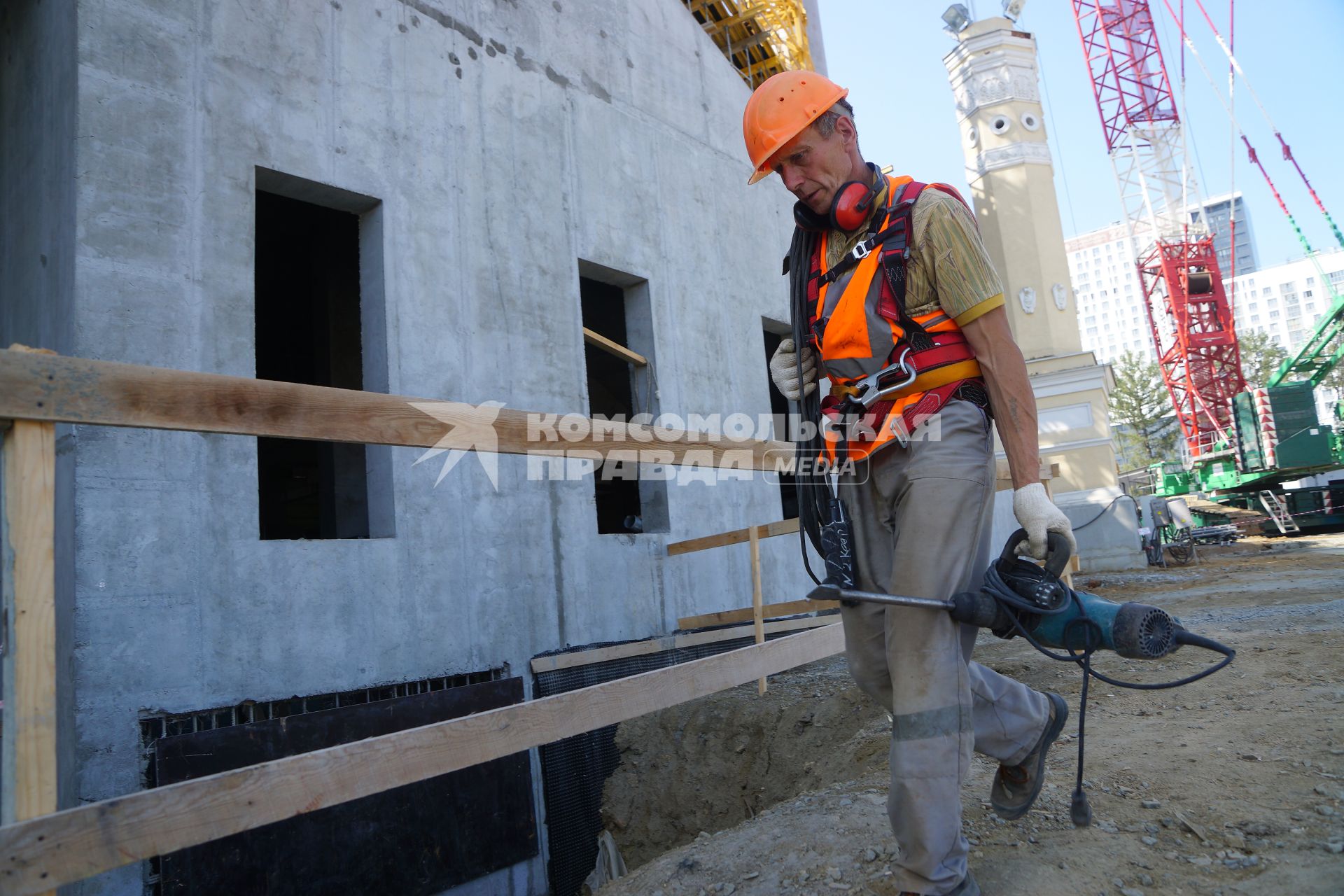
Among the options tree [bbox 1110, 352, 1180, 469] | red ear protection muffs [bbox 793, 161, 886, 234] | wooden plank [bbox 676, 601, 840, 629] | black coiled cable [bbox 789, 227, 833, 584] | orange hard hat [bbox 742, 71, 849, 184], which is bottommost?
wooden plank [bbox 676, 601, 840, 629]

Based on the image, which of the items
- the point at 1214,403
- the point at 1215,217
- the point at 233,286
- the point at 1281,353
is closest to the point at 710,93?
the point at 233,286

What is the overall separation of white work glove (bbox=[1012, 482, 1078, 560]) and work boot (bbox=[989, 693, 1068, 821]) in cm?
57

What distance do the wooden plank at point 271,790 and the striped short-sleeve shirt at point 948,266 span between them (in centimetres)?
148

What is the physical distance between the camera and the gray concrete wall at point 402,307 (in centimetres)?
419

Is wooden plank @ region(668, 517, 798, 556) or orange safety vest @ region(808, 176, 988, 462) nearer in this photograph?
orange safety vest @ region(808, 176, 988, 462)

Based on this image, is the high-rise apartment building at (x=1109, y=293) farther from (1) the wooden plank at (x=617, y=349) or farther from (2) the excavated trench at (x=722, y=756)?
(2) the excavated trench at (x=722, y=756)

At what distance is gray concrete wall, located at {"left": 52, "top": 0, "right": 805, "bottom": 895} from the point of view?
165 inches

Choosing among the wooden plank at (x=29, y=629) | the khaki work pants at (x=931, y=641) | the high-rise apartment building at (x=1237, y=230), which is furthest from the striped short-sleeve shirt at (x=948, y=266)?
the high-rise apartment building at (x=1237, y=230)

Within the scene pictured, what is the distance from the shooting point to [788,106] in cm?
245

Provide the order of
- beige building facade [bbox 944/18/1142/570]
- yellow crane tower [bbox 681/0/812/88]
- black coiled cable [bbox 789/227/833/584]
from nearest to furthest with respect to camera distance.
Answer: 1. black coiled cable [bbox 789/227/833/584]
2. yellow crane tower [bbox 681/0/812/88]
3. beige building facade [bbox 944/18/1142/570]

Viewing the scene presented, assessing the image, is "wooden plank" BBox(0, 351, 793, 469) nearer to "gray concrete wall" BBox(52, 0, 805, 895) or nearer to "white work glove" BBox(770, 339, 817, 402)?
"white work glove" BBox(770, 339, 817, 402)

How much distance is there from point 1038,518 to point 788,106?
1355 millimetres

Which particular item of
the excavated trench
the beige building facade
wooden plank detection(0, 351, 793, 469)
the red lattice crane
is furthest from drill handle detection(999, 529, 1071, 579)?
the red lattice crane

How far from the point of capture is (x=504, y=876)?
17.5 ft
